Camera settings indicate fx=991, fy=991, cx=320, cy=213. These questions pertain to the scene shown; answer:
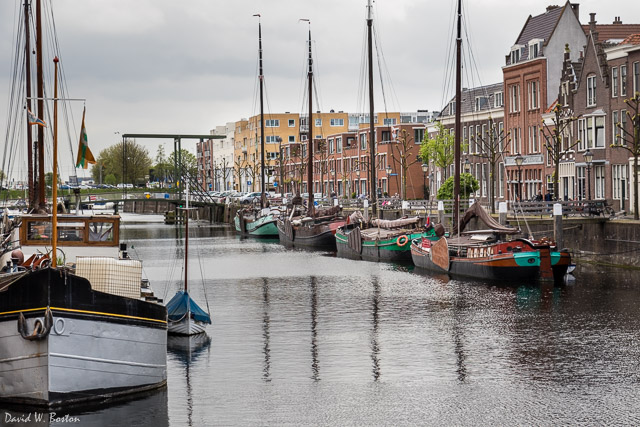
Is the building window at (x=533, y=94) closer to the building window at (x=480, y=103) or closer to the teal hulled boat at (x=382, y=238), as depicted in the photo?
the building window at (x=480, y=103)

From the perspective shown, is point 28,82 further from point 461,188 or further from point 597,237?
point 461,188

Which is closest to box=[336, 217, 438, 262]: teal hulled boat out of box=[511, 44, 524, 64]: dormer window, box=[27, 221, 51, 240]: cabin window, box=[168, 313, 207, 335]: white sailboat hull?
box=[168, 313, 207, 335]: white sailboat hull

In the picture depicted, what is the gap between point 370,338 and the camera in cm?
3114

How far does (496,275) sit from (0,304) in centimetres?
3030

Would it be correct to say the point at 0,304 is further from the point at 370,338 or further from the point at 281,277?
the point at 281,277

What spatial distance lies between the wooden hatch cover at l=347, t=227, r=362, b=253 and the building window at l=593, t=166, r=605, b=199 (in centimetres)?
1728

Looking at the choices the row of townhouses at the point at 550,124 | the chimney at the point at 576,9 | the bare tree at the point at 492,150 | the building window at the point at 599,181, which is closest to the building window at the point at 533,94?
the row of townhouses at the point at 550,124

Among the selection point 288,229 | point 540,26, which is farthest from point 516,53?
point 288,229

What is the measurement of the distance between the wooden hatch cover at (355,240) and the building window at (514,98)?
29.8m

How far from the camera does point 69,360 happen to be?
19781 millimetres

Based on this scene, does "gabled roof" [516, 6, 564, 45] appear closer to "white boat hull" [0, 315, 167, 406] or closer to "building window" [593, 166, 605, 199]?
"building window" [593, 166, 605, 199]

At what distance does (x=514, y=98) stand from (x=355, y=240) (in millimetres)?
32034

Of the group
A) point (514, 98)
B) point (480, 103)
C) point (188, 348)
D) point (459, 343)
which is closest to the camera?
point (188, 348)

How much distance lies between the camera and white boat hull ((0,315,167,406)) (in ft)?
63.9
